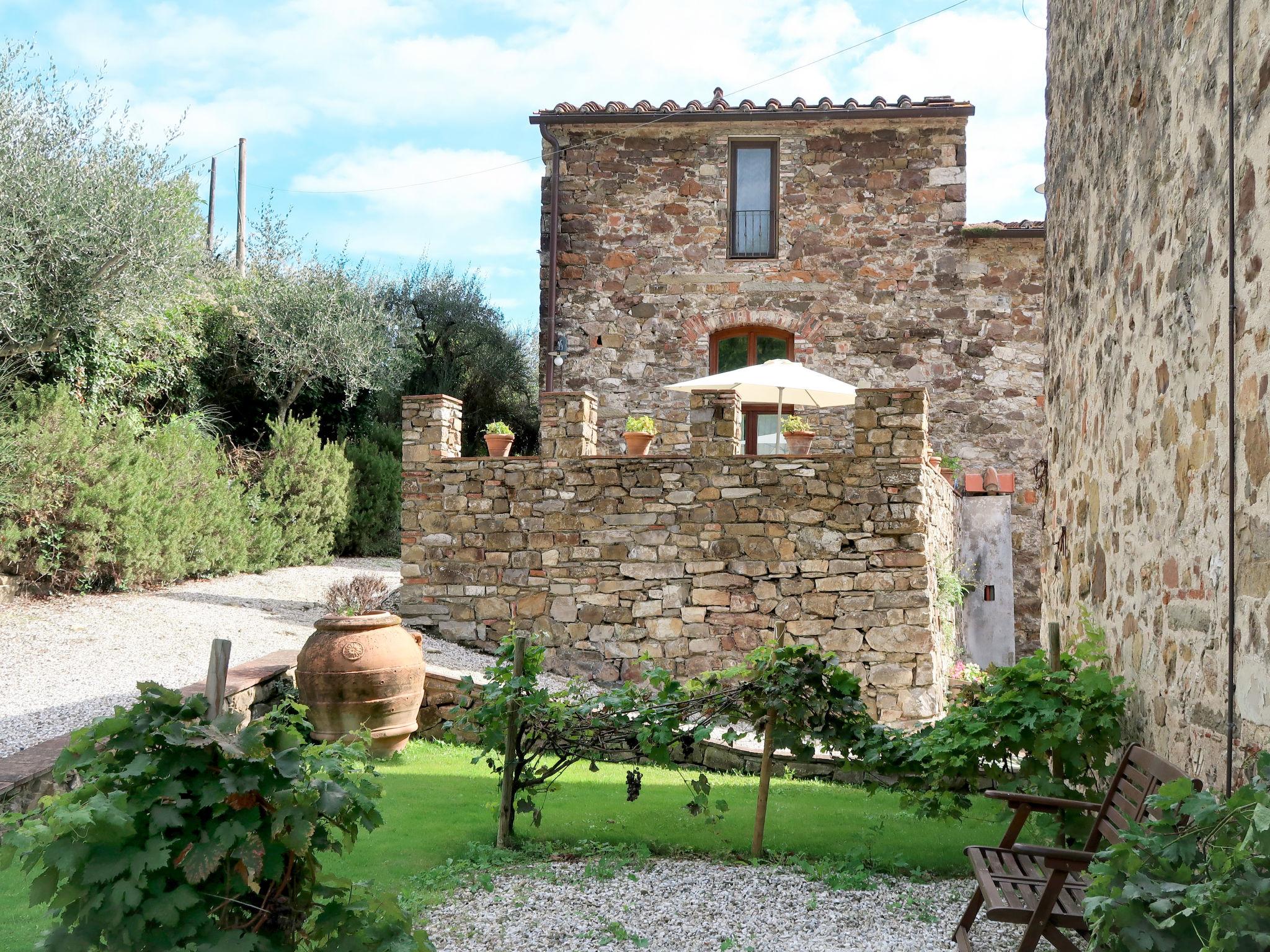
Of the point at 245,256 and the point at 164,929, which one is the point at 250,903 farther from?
the point at 245,256

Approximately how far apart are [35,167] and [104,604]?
406 cm

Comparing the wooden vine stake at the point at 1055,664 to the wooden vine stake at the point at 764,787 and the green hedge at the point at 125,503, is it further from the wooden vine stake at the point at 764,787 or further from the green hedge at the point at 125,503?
the green hedge at the point at 125,503

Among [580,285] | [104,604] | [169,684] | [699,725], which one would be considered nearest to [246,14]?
[580,285]

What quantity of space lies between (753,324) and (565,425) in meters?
3.90

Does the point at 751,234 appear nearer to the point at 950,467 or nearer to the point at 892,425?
the point at 950,467

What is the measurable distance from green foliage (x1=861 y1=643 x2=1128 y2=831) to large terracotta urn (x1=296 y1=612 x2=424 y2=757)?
3.01 metres

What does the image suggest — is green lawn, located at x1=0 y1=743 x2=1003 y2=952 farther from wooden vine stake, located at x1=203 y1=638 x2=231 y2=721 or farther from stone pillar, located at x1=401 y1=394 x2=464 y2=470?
stone pillar, located at x1=401 y1=394 x2=464 y2=470

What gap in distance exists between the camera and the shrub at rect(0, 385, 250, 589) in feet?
29.6

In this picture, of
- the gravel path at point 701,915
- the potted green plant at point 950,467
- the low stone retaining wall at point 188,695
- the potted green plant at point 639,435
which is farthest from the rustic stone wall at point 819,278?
the gravel path at point 701,915

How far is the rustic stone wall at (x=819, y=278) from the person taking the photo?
463 inches

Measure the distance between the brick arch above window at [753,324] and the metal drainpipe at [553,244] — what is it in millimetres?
1594

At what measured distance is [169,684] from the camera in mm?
6645

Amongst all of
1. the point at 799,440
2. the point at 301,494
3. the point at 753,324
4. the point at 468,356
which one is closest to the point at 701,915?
the point at 799,440

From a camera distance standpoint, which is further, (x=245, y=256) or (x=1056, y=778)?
(x=245, y=256)
